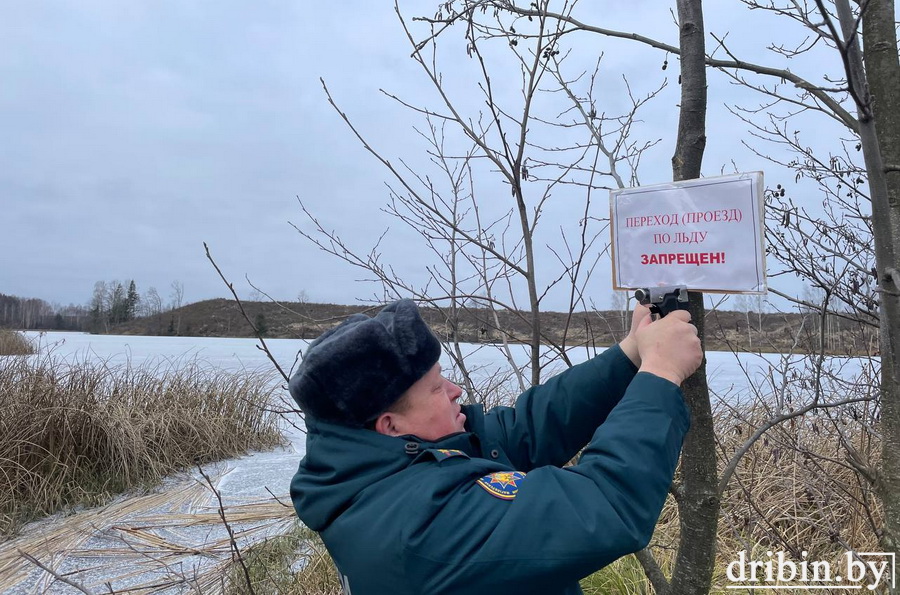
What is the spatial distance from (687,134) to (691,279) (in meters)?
0.40

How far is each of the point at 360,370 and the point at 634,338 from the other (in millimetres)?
587

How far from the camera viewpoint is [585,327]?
2.17 metres

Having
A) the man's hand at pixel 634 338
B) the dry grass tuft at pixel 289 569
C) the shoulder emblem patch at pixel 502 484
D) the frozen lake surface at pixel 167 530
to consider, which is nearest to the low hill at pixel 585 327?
the frozen lake surface at pixel 167 530

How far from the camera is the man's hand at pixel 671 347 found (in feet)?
3.38

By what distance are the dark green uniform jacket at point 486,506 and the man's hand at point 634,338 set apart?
0.73 feet

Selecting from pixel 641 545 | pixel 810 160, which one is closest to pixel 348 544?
pixel 641 545

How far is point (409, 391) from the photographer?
1183 mm

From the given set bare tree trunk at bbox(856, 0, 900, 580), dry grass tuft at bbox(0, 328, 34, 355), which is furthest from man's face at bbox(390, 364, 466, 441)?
dry grass tuft at bbox(0, 328, 34, 355)

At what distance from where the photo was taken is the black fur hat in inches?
44.0

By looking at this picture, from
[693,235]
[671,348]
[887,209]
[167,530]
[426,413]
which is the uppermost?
[887,209]

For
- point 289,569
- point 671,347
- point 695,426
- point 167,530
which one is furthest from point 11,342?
point 671,347

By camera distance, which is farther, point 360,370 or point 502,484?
point 360,370

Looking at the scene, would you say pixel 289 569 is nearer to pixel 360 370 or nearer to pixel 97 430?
pixel 97 430

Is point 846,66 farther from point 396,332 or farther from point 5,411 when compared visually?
point 5,411
